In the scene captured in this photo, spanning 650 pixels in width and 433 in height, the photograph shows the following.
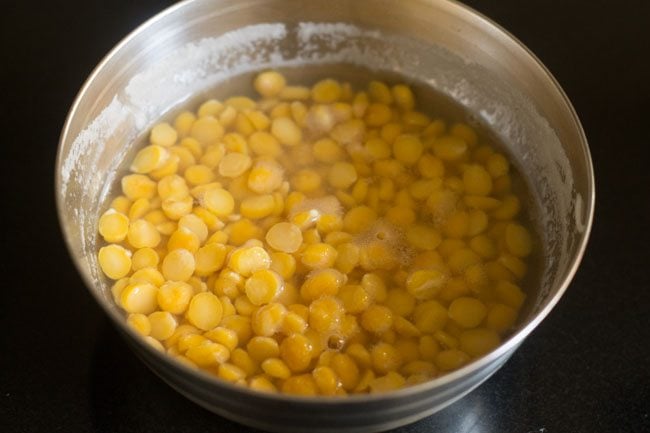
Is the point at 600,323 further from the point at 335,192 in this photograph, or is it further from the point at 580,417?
the point at 335,192

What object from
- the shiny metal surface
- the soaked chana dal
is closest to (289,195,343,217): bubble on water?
the soaked chana dal

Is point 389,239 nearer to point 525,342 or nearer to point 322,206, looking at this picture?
point 322,206

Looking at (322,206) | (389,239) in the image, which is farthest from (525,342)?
(322,206)

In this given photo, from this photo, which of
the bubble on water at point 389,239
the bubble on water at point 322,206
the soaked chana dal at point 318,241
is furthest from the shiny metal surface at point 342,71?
the bubble on water at point 322,206

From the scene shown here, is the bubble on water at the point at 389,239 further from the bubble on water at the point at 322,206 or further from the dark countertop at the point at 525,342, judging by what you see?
the dark countertop at the point at 525,342

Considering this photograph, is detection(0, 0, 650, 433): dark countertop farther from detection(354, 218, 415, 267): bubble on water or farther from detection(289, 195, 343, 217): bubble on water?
detection(289, 195, 343, 217): bubble on water

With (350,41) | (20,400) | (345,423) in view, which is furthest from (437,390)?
(350,41)
